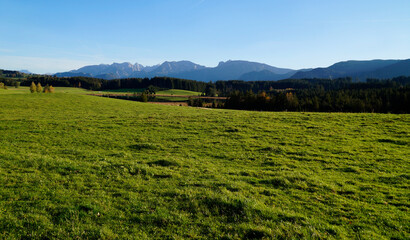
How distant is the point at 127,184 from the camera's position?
11258 millimetres

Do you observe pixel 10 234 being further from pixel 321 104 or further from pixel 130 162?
pixel 321 104

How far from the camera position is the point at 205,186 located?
11250mm

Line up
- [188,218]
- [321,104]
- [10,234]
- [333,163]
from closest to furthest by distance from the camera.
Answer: [10,234] → [188,218] → [333,163] → [321,104]

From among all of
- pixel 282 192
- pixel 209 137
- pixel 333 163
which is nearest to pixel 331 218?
pixel 282 192

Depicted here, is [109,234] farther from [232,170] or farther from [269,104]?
[269,104]

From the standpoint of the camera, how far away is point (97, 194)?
392 inches

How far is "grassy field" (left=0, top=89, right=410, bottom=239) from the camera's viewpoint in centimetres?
778

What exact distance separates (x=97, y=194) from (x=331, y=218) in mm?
10958

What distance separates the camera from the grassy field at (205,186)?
7.78 m

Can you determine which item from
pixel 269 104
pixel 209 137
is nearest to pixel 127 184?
pixel 209 137

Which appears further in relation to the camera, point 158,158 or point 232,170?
point 158,158

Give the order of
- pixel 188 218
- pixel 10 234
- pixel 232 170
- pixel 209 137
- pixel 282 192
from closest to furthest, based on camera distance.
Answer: pixel 10 234, pixel 188 218, pixel 282 192, pixel 232 170, pixel 209 137

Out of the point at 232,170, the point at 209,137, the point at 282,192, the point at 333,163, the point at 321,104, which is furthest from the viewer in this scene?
the point at 321,104

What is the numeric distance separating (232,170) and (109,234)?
8.58 meters
